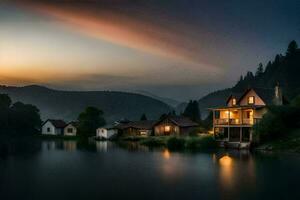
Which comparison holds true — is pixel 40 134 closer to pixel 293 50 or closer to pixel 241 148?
pixel 241 148

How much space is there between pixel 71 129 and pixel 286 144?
78275mm

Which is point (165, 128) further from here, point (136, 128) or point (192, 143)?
point (192, 143)

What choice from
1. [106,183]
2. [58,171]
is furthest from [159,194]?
[58,171]

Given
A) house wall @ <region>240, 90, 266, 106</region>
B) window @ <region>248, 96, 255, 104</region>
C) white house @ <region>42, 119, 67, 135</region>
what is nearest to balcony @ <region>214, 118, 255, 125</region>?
house wall @ <region>240, 90, 266, 106</region>

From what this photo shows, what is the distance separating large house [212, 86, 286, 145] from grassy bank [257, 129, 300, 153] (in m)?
4.19

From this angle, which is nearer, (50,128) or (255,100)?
(255,100)

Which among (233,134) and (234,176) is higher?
(233,134)

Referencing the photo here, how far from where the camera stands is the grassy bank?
56.5 m

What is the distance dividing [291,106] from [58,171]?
1739 inches

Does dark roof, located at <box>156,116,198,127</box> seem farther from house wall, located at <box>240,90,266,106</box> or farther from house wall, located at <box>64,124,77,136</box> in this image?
house wall, located at <box>64,124,77,136</box>

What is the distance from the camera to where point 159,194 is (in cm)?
2511

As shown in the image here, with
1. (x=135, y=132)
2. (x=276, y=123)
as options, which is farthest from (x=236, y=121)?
(x=135, y=132)

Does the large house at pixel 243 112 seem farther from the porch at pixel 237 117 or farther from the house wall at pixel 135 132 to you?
the house wall at pixel 135 132

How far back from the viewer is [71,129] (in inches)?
4803
